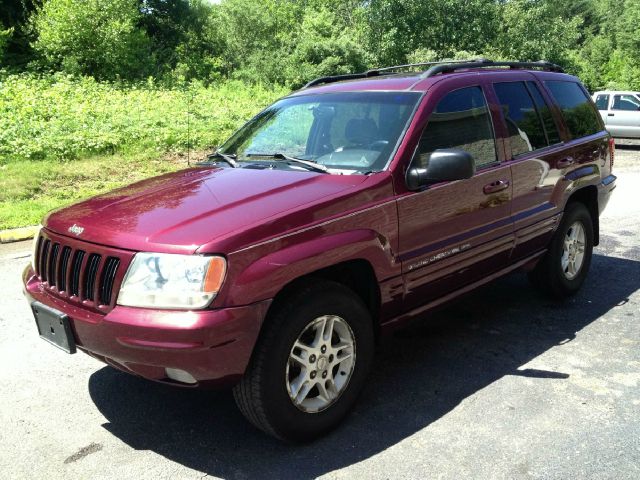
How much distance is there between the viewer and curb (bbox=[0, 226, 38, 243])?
7422 millimetres

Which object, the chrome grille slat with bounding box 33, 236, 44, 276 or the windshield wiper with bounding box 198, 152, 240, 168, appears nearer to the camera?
the chrome grille slat with bounding box 33, 236, 44, 276

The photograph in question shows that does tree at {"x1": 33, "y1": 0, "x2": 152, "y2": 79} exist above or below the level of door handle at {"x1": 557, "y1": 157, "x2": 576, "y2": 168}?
above

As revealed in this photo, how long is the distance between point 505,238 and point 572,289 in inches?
51.8

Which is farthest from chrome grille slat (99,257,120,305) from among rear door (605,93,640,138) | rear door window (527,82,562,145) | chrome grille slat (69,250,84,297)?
rear door (605,93,640,138)

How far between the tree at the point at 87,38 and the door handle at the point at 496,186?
2057cm

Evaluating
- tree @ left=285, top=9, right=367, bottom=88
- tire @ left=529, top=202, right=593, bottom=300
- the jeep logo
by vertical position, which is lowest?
tire @ left=529, top=202, right=593, bottom=300

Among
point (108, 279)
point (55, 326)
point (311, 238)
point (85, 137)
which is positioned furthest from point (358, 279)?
point (85, 137)

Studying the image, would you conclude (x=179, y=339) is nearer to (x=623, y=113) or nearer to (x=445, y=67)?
(x=445, y=67)

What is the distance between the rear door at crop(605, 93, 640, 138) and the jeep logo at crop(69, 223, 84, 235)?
57.4ft

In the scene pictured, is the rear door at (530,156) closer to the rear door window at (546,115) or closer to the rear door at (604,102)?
the rear door window at (546,115)

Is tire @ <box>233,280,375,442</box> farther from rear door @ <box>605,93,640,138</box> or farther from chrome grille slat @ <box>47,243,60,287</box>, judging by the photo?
rear door @ <box>605,93,640,138</box>

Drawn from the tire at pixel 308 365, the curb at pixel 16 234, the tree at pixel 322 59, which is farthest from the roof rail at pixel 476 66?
the tree at pixel 322 59

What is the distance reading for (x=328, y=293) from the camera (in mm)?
3021

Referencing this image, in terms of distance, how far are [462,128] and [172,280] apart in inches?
87.2
